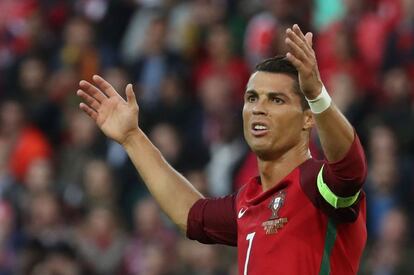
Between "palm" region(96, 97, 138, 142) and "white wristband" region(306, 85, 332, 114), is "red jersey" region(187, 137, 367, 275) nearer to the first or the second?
"white wristband" region(306, 85, 332, 114)

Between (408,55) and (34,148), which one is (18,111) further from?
(408,55)

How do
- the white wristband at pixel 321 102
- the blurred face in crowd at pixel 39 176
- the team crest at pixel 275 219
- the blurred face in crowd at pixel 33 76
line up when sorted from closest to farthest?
the white wristband at pixel 321 102
the team crest at pixel 275 219
the blurred face in crowd at pixel 39 176
the blurred face in crowd at pixel 33 76

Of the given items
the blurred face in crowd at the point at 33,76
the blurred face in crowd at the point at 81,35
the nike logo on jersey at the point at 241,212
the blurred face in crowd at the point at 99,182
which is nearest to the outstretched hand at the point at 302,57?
the nike logo on jersey at the point at 241,212

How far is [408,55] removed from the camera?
10328 mm

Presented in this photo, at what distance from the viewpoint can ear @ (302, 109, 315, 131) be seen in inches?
219

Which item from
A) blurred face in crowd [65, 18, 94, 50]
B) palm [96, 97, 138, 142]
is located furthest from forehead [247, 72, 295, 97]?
blurred face in crowd [65, 18, 94, 50]

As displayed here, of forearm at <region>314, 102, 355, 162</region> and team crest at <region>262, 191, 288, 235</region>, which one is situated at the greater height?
forearm at <region>314, 102, 355, 162</region>

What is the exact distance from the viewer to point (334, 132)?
5.03 m

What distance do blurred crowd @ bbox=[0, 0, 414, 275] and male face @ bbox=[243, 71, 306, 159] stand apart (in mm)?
3718

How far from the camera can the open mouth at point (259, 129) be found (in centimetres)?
555

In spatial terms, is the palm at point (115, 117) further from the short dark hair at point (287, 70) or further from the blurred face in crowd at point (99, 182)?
the blurred face in crowd at point (99, 182)

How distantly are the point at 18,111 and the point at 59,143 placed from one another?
1.64ft

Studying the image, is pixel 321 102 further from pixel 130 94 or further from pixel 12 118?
pixel 12 118

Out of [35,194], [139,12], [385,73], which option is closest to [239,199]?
[385,73]
